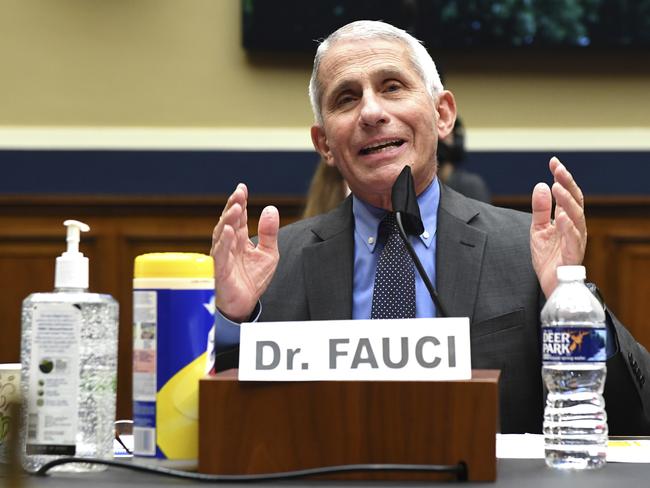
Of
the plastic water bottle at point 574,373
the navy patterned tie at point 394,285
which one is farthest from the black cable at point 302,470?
the navy patterned tie at point 394,285

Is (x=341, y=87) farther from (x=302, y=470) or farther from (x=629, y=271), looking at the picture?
(x=629, y=271)

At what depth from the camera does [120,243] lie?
4.35 metres

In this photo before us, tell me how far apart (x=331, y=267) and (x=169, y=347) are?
3.18ft

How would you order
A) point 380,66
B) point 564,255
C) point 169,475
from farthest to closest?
point 380,66 → point 564,255 → point 169,475

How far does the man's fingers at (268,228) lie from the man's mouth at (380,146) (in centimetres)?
46

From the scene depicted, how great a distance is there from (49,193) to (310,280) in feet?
8.09

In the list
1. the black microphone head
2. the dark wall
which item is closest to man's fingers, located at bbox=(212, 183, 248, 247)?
the black microphone head

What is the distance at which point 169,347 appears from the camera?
1.30 m

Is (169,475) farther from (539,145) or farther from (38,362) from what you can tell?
(539,145)

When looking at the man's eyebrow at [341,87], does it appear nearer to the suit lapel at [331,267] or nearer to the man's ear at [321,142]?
the man's ear at [321,142]

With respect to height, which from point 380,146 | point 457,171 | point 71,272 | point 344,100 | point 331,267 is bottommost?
point 71,272

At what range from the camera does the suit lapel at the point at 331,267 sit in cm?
221

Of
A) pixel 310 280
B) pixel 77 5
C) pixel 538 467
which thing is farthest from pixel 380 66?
pixel 77 5

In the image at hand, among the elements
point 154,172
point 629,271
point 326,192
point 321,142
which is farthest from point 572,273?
point 154,172
